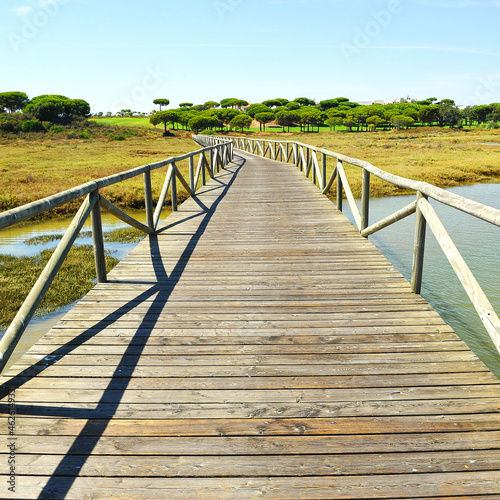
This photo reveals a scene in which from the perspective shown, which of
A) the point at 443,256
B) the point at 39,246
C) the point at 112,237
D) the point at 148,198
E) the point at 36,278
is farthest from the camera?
the point at 112,237

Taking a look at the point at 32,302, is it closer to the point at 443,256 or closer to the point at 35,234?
the point at 443,256

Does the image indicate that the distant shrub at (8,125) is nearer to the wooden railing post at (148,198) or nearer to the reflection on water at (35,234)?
the reflection on water at (35,234)

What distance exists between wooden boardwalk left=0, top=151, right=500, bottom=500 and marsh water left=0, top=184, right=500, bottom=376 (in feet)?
8.01

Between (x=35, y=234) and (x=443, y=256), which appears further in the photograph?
(x=35, y=234)

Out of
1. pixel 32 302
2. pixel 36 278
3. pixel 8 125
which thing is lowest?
pixel 36 278

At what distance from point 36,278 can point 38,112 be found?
3392 inches

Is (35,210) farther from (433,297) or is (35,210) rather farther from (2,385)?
(433,297)

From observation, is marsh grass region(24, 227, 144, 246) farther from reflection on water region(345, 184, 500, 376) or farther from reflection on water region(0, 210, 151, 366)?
reflection on water region(345, 184, 500, 376)

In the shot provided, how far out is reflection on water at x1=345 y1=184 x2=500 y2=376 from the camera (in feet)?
20.2

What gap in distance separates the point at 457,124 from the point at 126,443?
104231 millimetres

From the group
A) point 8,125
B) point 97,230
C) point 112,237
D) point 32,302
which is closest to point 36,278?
point 112,237

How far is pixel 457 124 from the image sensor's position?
93125 mm

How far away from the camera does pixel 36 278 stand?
8797mm

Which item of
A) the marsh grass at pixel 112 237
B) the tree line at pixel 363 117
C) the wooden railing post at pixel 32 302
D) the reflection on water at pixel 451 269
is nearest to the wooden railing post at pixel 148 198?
the wooden railing post at pixel 32 302
